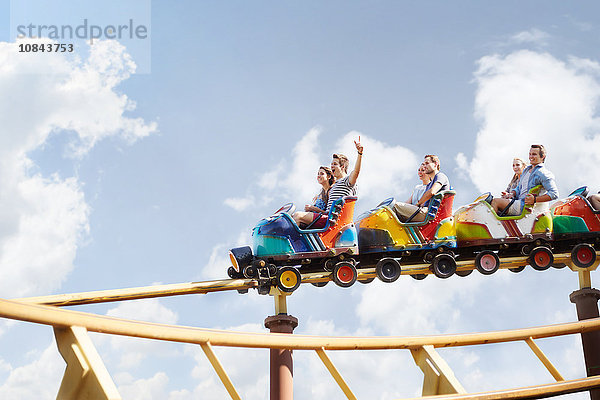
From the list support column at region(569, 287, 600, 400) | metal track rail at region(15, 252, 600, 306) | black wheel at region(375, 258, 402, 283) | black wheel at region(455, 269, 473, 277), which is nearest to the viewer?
metal track rail at region(15, 252, 600, 306)

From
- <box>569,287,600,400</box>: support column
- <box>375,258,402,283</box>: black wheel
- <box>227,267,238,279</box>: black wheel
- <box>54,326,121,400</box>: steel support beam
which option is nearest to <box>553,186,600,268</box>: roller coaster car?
<box>569,287,600,400</box>: support column

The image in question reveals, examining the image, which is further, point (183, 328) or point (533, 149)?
point (533, 149)

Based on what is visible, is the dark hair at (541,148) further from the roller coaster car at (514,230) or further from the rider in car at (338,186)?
the rider in car at (338,186)

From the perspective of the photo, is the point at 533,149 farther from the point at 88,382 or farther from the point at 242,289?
the point at 88,382

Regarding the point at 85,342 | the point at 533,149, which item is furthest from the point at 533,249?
the point at 85,342

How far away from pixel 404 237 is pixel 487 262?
862 mm

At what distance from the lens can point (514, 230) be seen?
575 centimetres

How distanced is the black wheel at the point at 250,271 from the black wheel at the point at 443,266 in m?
1.58

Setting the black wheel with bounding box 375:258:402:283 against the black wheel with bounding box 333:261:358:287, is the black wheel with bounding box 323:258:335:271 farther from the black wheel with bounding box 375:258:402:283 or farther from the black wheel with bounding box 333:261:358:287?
the black wheel with bounding box 375:258:402:283

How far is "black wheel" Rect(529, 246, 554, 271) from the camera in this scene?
574cm

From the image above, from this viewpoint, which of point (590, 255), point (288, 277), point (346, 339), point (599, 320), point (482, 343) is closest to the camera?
point (346, 339)

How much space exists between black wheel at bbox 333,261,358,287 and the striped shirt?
0.50 meters

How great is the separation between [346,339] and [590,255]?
4217mm

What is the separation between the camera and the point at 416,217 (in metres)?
5.56
